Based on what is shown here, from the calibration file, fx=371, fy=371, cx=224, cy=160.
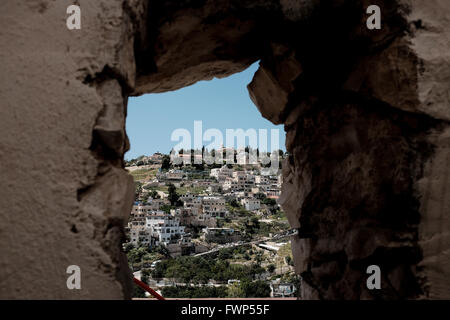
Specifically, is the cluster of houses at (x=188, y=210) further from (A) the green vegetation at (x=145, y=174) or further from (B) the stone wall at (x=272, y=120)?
(B) the stone wall at (x=272, y=120)

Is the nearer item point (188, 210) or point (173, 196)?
point (173, 196)

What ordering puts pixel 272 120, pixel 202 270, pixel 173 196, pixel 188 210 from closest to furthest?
pixel 272 120
pixel 202 270
pixel 173 196
pixel 188 210

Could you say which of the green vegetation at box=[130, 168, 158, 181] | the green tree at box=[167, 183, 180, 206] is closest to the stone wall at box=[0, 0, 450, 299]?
the green tree at box=[167, 183, 180, 206]

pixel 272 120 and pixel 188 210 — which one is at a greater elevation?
pixel 272 120

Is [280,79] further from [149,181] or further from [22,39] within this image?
[149,181]

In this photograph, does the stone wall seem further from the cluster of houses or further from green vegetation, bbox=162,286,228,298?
the cluster of houses

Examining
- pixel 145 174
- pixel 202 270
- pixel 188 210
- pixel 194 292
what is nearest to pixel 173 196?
pixel 188 210

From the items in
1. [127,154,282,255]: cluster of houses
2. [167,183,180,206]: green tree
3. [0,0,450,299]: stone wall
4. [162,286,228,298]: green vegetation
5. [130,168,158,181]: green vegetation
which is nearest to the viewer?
[0,0,450,299]: stone wall

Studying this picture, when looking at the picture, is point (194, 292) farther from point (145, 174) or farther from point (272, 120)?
point (145, 174)

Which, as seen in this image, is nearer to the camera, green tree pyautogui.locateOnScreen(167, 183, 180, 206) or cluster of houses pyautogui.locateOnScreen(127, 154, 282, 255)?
cluster of houses pyautogui.locateOnScreen(127, 154, 282, 255)
